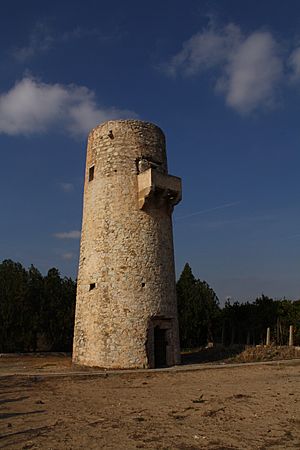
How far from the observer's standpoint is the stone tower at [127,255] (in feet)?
50.8

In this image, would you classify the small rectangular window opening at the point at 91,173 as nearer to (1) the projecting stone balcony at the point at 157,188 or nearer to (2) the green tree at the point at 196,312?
(1) the projecting stone balcony at the point at 157,188

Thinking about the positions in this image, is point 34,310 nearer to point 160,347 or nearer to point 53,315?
point 53,315

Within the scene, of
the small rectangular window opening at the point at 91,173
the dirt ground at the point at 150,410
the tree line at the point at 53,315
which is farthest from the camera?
the tree line at the point at 53,315

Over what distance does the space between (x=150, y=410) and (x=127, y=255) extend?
8.20m

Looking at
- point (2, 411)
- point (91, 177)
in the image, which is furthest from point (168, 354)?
point (2, 411)

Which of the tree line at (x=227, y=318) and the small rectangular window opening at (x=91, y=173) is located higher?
the small rectangular window opening at (x=91, y=173)

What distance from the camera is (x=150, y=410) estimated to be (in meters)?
8.29

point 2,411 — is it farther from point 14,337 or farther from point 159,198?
point 14,337

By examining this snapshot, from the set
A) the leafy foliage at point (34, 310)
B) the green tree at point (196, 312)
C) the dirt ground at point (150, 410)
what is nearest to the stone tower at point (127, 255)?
the dirt ground at point (150, 410)

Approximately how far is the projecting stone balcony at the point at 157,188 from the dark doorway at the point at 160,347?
4930mm

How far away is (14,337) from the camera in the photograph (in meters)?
26.2

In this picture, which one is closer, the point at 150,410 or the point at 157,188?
the point at 150,410

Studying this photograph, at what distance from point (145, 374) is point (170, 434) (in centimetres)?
748

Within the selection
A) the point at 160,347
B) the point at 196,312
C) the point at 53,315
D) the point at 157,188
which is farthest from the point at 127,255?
the point at 196,312
